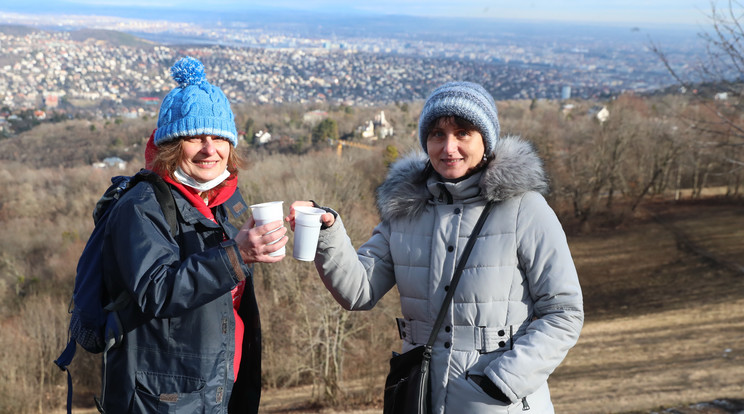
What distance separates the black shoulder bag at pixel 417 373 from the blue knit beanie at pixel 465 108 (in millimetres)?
312

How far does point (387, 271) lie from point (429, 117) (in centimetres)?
70

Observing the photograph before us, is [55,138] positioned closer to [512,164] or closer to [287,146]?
[287,146]

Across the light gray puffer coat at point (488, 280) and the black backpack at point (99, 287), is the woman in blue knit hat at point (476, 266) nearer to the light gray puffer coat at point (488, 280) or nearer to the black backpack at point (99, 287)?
the light gray puffer coat at point (488, 280)

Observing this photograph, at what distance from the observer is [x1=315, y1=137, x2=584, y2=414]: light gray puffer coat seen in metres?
2.34

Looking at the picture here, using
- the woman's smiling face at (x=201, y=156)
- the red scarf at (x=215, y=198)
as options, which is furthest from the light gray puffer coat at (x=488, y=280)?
the woman's smiling face at (x=201, y=156)

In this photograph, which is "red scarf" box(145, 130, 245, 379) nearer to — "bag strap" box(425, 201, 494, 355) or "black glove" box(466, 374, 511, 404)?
"bag strap" box(425, 201, 494, 355)

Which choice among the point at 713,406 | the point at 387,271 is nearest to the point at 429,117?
the point at 387,271

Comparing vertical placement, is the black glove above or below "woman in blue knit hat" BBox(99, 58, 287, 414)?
below

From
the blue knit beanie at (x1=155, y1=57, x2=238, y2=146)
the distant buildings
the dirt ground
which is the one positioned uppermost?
the blue knit beanie at (x1=155, y1=57, x2=238, y2=146)

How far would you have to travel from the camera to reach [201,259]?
2.07 metres

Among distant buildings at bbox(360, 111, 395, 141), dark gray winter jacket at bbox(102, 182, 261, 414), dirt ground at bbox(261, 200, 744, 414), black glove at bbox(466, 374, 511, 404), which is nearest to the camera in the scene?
dark gray winter jacket at bbox(102, 182, 261, 414)

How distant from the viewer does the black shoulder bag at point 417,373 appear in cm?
241

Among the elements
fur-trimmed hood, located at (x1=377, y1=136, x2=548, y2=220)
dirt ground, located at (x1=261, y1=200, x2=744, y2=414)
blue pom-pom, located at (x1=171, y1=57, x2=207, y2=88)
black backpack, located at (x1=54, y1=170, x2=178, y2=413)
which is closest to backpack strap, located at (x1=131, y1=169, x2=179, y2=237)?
black backpack, located at (x1=54, y1=170, x2=178, y2=413)

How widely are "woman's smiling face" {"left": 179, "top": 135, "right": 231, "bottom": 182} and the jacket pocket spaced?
0.76 metres
